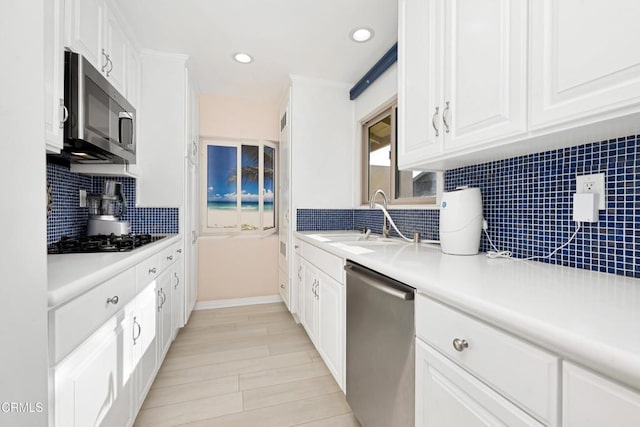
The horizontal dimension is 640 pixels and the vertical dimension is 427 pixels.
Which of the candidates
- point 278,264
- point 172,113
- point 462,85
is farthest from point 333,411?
point 172,113

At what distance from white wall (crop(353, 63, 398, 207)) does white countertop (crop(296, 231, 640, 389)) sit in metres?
1.67

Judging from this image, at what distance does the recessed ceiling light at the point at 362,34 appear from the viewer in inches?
78.6

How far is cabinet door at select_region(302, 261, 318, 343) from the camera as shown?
6.81 ft

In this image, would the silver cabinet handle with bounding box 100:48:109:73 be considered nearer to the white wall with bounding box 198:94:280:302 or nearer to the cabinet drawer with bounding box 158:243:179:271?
the cabinet drawer with bounding box 158:243:179:271

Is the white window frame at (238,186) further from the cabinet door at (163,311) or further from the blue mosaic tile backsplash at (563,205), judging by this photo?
the blue mosaic tile backsplash at (563,205)

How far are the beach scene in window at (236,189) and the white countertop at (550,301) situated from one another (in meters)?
2.54

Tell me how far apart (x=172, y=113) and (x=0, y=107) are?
1.98 metres

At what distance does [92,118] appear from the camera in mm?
1383

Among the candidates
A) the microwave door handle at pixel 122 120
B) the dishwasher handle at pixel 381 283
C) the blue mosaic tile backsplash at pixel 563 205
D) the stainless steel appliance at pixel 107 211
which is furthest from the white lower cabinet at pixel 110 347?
the blue mosaic tile backsplash at pixel 563 205

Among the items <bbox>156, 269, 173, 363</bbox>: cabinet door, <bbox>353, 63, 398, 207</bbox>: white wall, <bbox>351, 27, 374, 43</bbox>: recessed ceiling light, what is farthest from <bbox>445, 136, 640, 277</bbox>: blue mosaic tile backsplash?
<bbox>156, 269, 173, 363</bbox>: cabinet door

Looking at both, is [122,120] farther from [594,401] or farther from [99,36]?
[594,401]

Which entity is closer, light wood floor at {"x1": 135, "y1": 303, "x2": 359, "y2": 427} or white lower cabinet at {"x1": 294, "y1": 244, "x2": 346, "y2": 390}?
light wood floor at {"x1": 135, "y1": 303, "x2": 359, "y2": 427}

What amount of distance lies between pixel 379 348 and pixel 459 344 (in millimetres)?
495

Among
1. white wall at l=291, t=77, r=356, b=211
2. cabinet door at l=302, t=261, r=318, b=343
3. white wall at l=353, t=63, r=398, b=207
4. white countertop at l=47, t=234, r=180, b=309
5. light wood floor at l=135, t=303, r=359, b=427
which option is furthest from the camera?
white wall at l=291, t=77, r=356, b=211
